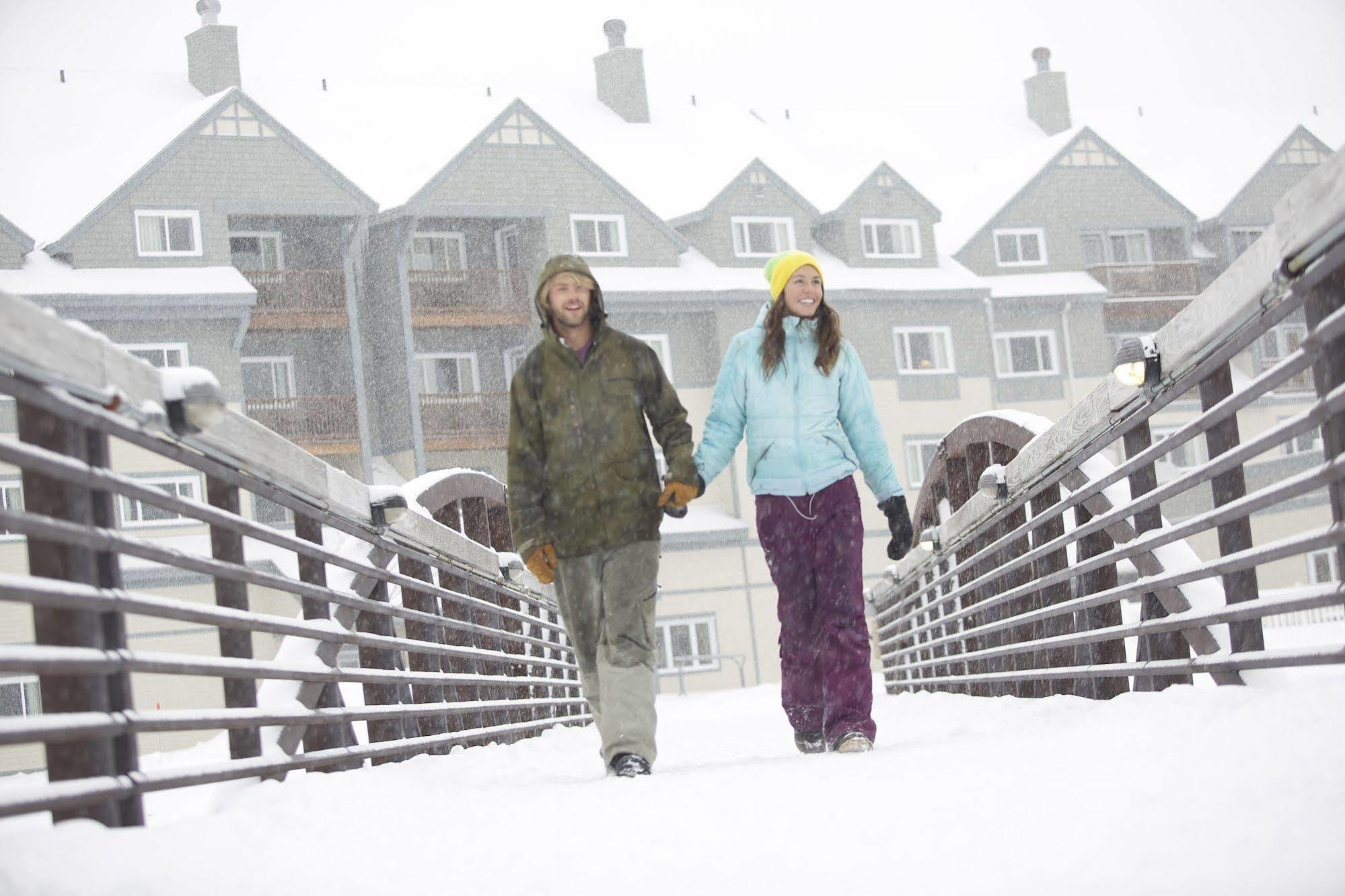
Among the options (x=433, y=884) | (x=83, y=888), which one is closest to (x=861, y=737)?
(x=433, y=884)

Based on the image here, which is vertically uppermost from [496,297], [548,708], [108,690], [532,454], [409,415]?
[496,297]

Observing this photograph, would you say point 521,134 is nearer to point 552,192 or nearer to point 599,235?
point 552,192

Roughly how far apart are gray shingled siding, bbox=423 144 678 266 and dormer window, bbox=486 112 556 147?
0.12 meters

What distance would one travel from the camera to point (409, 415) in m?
30.7

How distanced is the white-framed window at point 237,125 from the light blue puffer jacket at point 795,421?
80.6 ft

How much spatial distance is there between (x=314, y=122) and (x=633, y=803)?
1180 inches

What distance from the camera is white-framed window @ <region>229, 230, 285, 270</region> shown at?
99.4 ft

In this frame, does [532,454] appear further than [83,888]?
Yes

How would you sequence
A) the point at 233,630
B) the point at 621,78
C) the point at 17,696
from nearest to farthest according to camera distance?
the point at 233,630, the point at 17,696, the point at 621,78

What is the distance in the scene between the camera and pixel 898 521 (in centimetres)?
638

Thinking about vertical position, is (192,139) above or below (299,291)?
above

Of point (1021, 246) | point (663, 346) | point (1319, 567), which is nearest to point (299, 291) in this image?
point (663, 346)

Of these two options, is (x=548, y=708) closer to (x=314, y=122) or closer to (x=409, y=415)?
(x=409, y=415)

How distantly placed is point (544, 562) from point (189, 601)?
1472 mm
